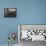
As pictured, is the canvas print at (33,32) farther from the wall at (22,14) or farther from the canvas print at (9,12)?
the canvas print at (9,12)

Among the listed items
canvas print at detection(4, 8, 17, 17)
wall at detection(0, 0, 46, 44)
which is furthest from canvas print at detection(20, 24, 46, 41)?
canvas print at detection(4, 8, 17, 17)

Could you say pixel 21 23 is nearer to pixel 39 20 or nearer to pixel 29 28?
pixel 29 28

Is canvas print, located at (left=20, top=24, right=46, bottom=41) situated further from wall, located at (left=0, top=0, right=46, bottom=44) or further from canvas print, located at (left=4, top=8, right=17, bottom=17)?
canvas print, located at (left=4, top=8, right=17, bottom=17)

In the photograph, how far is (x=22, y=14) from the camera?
373 cm

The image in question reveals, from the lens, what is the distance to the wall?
146 inches

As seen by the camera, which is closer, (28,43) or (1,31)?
(28,43)

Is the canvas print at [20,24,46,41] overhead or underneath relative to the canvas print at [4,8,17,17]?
underneath

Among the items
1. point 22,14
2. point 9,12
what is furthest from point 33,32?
point 9,12

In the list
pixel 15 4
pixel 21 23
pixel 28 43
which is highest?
pixel 15 4

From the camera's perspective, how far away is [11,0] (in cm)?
371

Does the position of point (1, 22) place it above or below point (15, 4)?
below

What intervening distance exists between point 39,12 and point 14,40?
44.3 inches

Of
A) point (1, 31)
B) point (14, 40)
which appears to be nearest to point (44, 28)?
point (14, 40)

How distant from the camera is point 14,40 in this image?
11.8 feet
